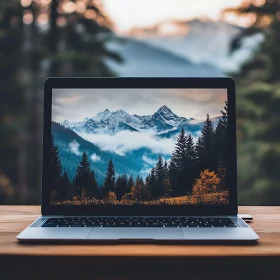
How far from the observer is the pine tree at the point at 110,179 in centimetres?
106

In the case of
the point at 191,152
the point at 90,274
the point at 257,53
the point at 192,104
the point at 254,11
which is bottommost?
the point at 90,274

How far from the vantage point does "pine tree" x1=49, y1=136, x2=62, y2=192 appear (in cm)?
106

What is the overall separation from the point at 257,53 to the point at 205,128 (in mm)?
2764

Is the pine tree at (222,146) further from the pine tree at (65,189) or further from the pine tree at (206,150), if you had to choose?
the pine tree at (65,189)

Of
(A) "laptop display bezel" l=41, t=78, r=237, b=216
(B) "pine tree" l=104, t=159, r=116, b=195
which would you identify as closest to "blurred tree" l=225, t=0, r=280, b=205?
(A) "laptop display bezel" l=41, t=78, r=237, b=216

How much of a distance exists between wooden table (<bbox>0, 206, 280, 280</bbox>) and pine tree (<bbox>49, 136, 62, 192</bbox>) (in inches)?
9.2

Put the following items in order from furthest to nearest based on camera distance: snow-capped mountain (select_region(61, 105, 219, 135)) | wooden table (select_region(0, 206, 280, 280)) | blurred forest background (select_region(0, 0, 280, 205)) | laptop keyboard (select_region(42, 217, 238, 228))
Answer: blurred forest background (select_region(0, 0, 280, 205))
snow-capped mountain (select_region(61, 105, 219, 135))
laptop keyboard (select_region(42, 217, 238, 228))
wooden table (select_region(0, 206, 280, 280))

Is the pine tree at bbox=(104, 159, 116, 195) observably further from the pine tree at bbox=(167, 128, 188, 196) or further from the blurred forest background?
the blurred forest background

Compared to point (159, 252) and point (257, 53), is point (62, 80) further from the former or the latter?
point (257, 53)

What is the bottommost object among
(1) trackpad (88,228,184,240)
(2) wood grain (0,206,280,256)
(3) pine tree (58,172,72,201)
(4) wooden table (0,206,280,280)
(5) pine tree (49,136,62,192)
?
(4) wooden table (0,206,280,280)

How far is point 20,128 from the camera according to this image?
11.9ft

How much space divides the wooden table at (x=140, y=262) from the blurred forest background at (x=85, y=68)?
8.92 ft

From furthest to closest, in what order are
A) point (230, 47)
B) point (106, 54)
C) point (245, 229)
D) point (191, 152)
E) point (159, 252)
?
point (106, 54)
point (230, 47)
point (191, 152)
point (245, 229)
point (159, 252)

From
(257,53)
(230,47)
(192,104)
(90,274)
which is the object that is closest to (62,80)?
(192,104)
